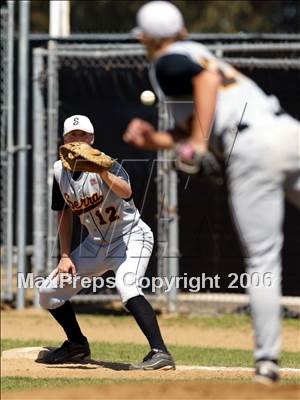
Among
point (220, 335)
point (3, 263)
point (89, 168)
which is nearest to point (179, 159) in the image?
point (89, 168)

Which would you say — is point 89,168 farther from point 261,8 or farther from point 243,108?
point 261,8

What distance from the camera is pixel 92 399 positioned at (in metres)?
5.90

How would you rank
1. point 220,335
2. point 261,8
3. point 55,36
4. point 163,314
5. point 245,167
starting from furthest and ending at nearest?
1. point 261,8
2. point 55,36
3. point 163,314
4. point 220,335
5. point 245,167

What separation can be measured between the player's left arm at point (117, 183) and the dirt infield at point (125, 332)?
3089 mm

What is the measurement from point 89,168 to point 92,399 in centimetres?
233

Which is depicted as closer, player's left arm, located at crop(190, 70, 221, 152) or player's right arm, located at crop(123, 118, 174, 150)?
player's left arm, located at crop(190, 70, 221, 152)

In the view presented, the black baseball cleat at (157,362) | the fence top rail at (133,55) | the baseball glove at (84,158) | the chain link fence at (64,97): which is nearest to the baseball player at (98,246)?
the black baseball cleat at (157,362)

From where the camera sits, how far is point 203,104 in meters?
5.54

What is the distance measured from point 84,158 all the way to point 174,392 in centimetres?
219

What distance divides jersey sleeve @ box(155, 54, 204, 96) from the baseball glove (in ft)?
6.80

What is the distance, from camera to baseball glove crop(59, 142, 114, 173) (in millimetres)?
7746

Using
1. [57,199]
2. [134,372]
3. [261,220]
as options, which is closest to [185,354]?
[134,372]

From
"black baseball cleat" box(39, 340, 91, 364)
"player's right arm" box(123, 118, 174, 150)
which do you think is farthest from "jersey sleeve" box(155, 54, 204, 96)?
"black baseball cleat" box(39, 340, 91, 364)

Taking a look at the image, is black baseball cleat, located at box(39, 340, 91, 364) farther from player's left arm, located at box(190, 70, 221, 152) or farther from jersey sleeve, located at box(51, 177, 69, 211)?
player's left arm, located at box(190, 70, 221, 152)
